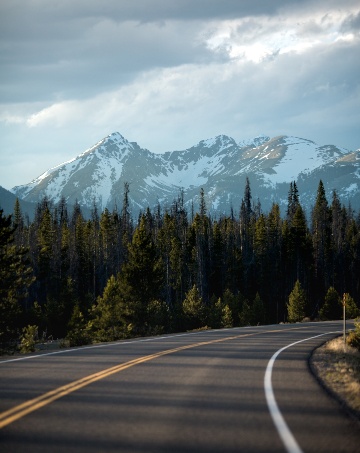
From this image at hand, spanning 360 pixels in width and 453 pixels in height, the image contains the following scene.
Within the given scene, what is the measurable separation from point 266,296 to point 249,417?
74.5 m

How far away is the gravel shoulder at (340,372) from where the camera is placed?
33.3ft

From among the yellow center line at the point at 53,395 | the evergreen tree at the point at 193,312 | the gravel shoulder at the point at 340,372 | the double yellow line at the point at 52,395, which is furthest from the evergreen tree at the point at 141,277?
the double yellow line at the point at 52,395

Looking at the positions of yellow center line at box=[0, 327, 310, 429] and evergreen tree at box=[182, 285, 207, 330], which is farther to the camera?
evergreen tree at box=[182, 285, 207, 330]

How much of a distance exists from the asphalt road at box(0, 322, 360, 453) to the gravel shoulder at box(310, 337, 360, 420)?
285 mm

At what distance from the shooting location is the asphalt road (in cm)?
691

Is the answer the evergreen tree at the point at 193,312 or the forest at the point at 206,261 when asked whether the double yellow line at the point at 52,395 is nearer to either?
the evergreen tree at the point at 193,312

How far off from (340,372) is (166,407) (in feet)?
21.9

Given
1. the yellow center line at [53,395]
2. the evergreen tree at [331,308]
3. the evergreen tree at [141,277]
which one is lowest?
the evergreen tree at [331,308]

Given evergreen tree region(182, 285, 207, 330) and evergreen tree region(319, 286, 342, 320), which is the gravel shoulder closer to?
evergreen tree region(182, 285, 207, 330)

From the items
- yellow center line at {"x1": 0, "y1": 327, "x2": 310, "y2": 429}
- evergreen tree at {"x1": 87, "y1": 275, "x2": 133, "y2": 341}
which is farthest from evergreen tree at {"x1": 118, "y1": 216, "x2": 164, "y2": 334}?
yellow center line at {"x1": 0, "y1": 327, "x2": 310, "y2": 429}

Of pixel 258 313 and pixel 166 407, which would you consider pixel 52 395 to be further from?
pixel 258 313

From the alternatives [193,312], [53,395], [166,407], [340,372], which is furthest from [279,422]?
[193,312]

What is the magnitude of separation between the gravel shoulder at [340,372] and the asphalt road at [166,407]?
0.94 feet

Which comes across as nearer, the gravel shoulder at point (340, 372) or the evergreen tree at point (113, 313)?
the gravel shoulder at point (340, 372)
